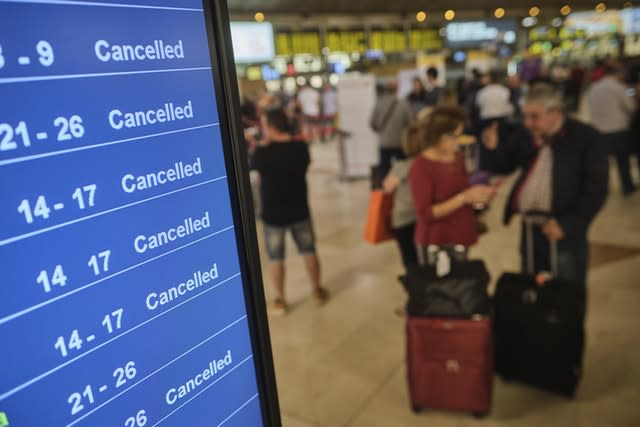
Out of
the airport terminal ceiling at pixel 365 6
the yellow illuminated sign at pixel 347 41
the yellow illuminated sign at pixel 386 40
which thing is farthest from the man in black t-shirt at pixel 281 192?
the yellow illuminated sign at pixel 386 40

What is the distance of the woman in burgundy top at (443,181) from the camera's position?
278 cm

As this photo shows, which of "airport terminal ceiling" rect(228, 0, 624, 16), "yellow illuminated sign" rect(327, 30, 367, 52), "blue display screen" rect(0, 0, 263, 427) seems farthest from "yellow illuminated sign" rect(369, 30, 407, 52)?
"blue display screen" rect(0, 0, 263, 427)

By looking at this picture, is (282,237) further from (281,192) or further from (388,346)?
(388,346)

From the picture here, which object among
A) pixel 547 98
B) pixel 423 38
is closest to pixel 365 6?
pixel 423 38

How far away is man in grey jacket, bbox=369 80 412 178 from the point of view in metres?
6.59

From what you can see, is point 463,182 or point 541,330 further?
point 463,182

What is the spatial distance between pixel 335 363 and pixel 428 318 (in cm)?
104

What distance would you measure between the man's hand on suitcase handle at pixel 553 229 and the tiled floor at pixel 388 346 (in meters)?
0.92

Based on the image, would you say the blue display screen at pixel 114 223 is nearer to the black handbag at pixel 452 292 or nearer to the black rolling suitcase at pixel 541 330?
the black handbag at pixel 452 292

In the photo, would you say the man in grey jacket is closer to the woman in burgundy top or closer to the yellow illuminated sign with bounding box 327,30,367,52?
the woman in burgundy top

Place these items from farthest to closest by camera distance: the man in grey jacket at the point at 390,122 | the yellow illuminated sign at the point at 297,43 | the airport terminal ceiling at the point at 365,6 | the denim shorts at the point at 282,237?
the airport terminal ceiling at the point at 365,6
the yellow illuminated sign at the point at 297,43
the man in grey jacket at the point at 390,122
the denim shorts at the point at 282,237

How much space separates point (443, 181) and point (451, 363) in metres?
1.06

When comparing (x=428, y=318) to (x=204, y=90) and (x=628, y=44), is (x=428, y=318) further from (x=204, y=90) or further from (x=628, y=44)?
(x=628, y=44)

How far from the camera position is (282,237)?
4.07 metres
